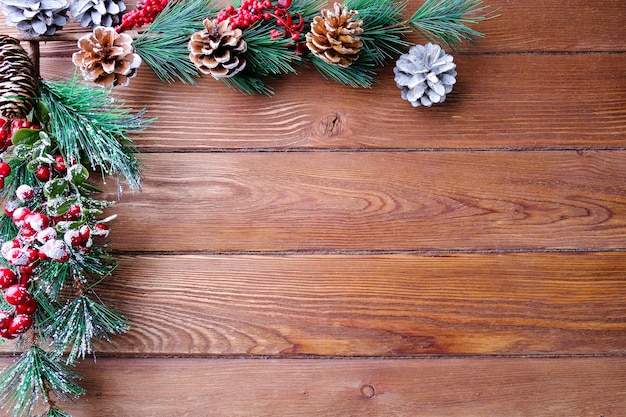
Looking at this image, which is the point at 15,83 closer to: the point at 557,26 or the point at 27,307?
the point at 27,307

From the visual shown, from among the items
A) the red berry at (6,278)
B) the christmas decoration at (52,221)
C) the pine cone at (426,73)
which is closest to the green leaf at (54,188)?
the christmas decoration at (52,221)

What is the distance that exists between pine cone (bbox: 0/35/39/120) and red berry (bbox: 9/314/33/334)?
270mm

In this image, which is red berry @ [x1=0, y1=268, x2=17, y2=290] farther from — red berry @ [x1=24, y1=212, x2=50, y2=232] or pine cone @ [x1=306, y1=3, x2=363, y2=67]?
pine cone @ [x1=306, y1=3, x2=363, y2=67]

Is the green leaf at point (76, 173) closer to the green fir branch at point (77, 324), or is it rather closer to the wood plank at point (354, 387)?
the green fir branch at point (77, 324)

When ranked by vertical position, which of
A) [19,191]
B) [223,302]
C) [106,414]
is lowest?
[106,414]

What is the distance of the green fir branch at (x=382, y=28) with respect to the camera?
2.71ft

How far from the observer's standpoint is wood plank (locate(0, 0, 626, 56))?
88 centimetres

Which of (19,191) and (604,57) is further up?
(604,57)

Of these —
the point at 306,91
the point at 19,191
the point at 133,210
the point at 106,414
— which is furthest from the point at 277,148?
the point at 106,414

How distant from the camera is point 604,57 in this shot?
884mm

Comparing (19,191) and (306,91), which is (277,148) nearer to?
(306,91)

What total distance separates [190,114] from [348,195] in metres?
0.29

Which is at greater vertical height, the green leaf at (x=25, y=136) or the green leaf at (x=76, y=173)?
the green leaf at (x=25, y=136)

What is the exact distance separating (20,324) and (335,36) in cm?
59
